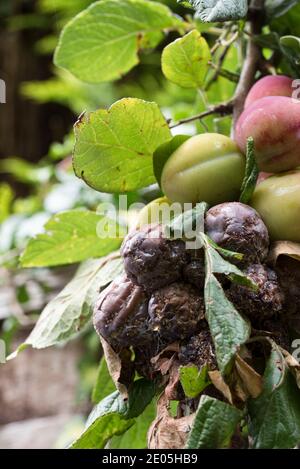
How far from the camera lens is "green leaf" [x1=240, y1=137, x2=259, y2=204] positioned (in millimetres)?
421

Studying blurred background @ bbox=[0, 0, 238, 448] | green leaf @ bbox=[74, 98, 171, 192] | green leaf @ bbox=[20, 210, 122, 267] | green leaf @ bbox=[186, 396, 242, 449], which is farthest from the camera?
blurred background @ bbox=[0, 0, 238, 448]

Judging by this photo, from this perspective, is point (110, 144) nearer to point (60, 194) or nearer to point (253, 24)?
point (253, 24)

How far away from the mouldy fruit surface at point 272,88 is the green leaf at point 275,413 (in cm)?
21

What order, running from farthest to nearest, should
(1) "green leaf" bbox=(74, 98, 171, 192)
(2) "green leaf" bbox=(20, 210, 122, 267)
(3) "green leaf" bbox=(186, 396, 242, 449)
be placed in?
1. (2) "green leaf" bbox=(20, 210, 122, 267)
2. (1) "green leaf" bbox=(74, 98, 171, 192)
3. (3) "green leaf" bbox=(186, 396, 242, 449)

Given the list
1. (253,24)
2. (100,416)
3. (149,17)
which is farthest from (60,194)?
(100,416)

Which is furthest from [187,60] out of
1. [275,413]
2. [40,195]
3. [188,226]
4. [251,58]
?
[40,195]

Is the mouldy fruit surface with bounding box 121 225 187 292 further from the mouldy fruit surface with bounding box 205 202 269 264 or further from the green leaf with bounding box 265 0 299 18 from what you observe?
the green leaf with bounding box 265 0 299 18

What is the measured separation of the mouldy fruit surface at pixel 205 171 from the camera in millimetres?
440

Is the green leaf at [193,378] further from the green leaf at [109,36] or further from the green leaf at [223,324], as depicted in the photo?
the green leaf at [109,36]

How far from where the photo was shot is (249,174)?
42cm

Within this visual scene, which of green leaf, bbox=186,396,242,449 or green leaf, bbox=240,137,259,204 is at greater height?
green leaf, bbox=240,137,259,204

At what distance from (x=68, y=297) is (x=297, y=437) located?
237 mm

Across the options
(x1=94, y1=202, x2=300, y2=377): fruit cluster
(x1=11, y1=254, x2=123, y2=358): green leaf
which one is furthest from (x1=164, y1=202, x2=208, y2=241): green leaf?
(x1=11, y1=254, x2=123, y2=358): green leaf

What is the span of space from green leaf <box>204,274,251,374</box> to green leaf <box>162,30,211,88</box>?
0.22 metres
